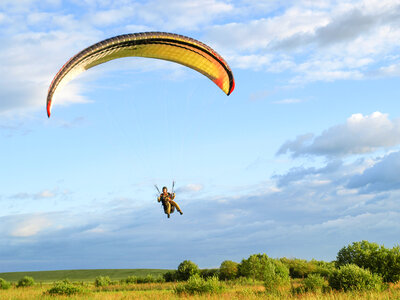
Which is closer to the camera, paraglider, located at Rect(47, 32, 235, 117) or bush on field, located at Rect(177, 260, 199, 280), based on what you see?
paraglider, located at Rect(47, 32, 235, 117)

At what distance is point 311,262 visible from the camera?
46.0 m

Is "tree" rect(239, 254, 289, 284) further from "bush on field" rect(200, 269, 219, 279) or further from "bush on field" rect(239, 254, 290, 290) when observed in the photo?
"bush on field" rect(200, 269, 219, 279)

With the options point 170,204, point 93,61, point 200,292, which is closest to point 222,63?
point 93,61

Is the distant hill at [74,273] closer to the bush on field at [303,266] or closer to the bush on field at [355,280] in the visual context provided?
the bush on field at [303,266]

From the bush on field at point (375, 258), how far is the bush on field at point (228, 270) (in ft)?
45.7

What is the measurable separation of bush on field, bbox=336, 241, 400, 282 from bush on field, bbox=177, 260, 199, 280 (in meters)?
18.1

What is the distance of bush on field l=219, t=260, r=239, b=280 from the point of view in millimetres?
43188

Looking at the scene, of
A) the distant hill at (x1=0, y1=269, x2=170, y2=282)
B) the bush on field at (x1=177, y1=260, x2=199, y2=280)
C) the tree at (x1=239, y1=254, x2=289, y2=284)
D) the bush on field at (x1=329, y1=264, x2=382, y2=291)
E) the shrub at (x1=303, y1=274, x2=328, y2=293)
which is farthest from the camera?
the distant hill at (x1=0, y1=269, x2=170, y2=282)

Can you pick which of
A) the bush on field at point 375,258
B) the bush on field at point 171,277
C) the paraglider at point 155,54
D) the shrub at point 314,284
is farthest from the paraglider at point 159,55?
the bush on field at point 171,277

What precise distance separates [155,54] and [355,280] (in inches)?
656

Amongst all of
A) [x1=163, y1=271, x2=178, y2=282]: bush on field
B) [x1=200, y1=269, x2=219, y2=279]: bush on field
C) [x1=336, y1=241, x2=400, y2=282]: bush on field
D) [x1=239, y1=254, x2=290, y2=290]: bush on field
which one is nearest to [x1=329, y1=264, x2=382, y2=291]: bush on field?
[x1=336, y1=241, x2=400, y2=282]: bush on field

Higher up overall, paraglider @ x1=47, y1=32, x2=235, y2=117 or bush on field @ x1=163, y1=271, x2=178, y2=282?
paraglider @ x1=47, y1=32, x2=235, y2=117

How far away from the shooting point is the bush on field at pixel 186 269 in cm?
4525

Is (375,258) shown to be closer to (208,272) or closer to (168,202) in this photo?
(168,202)
